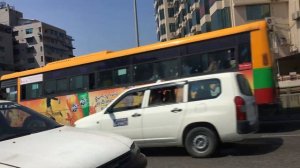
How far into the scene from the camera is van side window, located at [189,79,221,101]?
869cm

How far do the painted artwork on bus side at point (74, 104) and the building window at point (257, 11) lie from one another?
2990 centimetres

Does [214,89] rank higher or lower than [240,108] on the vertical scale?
higher

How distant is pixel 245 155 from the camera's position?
8492 mm

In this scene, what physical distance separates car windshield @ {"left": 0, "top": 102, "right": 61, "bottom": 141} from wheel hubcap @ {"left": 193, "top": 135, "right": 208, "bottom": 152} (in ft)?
12.4

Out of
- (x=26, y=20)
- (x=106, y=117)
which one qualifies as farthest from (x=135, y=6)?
(x=26, y=20)

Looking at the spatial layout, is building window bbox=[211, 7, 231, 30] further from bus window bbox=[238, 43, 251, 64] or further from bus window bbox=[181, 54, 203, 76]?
bus window bbox=[238, 43, 251, 64]

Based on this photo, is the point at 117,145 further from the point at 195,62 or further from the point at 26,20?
the point at 26,20

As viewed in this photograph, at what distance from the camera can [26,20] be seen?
114 m

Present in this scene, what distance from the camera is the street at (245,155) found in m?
7.61

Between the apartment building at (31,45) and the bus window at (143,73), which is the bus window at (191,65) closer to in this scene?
the bus window at (143,73)

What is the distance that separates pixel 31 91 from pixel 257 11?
30.2 metres

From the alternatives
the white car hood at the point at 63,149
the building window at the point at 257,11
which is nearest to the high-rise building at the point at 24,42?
the building window at the point at 257,11

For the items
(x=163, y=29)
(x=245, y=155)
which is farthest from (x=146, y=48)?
(x=163, y=29)

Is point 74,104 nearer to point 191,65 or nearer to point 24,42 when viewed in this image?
point 191,65
